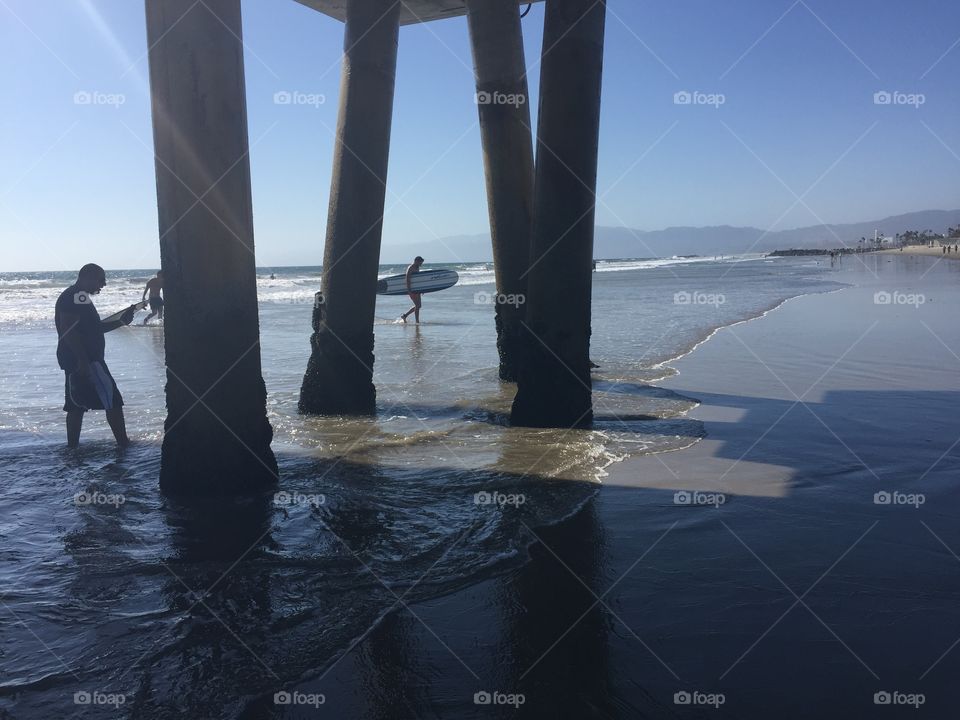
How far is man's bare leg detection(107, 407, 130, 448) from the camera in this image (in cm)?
774

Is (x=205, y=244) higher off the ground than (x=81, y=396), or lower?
higher

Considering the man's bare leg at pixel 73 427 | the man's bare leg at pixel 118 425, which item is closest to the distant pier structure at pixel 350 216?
the man's bare leg at pixel 118 425

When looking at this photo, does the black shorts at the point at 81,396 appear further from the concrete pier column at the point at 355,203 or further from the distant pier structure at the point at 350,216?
the concrete pier column at the point at 355,203

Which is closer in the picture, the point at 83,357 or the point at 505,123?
the point at 83,357

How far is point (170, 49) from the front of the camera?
5422 millimetres

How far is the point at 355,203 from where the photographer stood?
8.79 metres

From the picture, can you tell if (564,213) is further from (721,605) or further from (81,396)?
(81,396)

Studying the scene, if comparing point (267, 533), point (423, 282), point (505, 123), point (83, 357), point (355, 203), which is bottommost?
point (267, 533)

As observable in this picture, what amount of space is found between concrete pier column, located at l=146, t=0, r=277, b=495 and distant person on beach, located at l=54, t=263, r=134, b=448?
2.28 metres

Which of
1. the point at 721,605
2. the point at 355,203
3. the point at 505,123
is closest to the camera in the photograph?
the point at 721,605

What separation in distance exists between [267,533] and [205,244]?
2257mm

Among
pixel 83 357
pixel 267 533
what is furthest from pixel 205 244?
pixel 83 357

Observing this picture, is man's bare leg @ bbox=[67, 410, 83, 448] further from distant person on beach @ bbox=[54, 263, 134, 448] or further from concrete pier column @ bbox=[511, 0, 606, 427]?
concrete pier column @ bbox=[511, 0, 606, 427]

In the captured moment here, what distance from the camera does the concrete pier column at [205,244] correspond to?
5.46 metres
